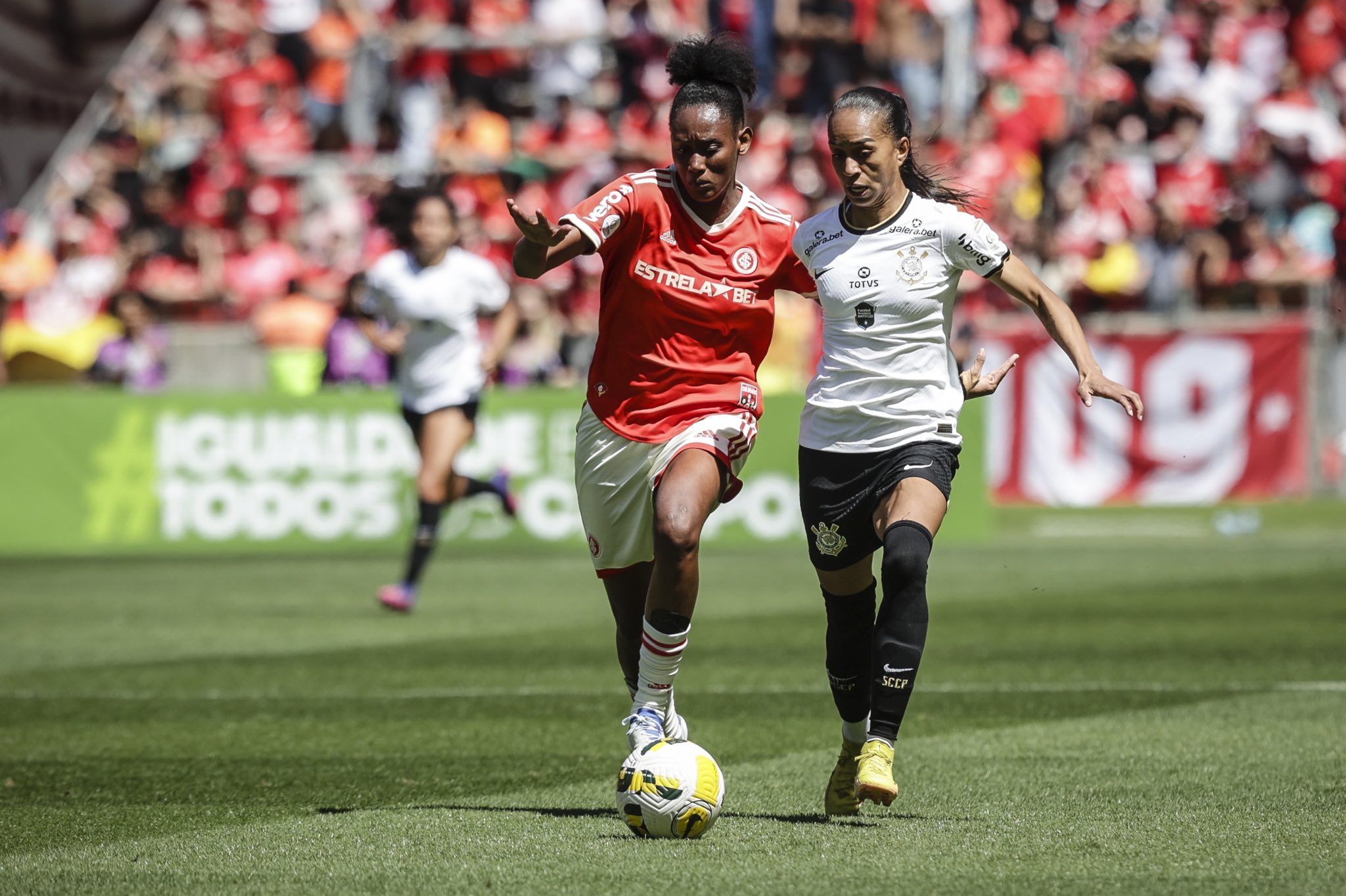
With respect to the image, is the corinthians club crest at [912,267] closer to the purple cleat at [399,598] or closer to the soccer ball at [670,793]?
the soccer ball at [670,793]

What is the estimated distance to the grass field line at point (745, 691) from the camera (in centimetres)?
945

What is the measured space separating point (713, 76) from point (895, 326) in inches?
42.0

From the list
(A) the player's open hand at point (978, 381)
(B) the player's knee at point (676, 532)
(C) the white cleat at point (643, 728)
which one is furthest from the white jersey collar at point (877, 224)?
(C) the white cleat at point (643, 728)

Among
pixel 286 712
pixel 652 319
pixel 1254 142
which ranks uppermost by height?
pixel 1254 142

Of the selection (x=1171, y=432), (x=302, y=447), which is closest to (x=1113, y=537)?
(x=1171, y=432)

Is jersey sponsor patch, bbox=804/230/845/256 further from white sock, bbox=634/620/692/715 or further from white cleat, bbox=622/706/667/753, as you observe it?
white cleat, bbox=622/706/667/753

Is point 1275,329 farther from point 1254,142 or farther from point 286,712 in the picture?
point 286,712

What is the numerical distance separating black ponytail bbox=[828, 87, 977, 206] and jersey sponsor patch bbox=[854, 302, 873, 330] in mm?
487

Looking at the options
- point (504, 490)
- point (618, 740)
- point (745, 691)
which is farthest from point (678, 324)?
point (504, 490)

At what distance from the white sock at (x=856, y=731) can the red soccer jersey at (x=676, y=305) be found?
1.15 meters

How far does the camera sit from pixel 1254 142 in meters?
21.5

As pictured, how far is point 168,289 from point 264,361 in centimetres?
349

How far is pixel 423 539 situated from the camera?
43.9ft

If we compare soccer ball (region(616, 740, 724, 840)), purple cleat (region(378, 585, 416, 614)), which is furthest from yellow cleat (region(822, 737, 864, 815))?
purple cleat (region(378, 585, 416, 614))
